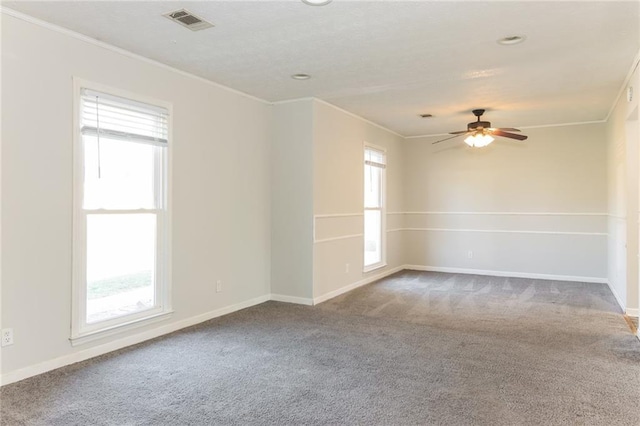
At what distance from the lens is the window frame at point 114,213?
3.27m

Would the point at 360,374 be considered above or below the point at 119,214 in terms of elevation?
below

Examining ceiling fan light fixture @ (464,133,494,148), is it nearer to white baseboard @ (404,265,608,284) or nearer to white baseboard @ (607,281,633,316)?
white baseboard @ (607,281,633,316)

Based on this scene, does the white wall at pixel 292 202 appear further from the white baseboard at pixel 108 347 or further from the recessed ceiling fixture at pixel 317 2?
the recessed ceiling fixture at pixel 317 2

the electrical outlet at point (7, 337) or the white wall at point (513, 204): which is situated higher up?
the white wall at point (513, 204)

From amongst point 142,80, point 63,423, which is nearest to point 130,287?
point 63,423

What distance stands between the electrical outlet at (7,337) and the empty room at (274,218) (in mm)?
12

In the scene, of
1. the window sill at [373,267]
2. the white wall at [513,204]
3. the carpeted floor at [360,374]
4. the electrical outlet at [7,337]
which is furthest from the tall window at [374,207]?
the electrical outlet at [7,337]

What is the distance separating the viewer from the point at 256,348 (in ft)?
11.8

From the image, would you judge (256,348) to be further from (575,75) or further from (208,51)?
(575,75)

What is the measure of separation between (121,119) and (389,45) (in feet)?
7.49

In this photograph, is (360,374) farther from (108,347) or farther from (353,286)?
(353,286)

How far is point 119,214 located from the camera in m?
3.62

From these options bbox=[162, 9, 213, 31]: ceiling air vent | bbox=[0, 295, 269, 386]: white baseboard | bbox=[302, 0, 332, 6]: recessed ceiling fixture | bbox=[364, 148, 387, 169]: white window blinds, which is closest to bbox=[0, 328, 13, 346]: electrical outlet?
bbox=[0, 295, 269, 386]: white baseboard

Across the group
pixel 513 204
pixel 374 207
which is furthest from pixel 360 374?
pixel 513 204
